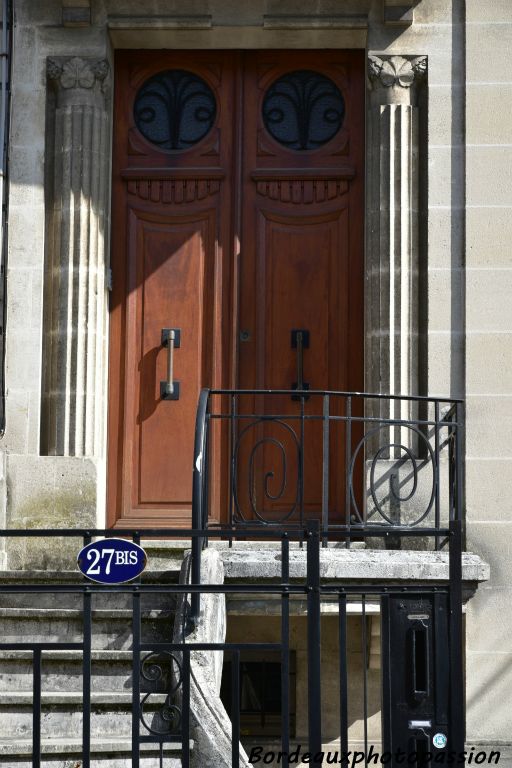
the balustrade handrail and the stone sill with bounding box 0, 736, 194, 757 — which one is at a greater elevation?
the balustrade handrail

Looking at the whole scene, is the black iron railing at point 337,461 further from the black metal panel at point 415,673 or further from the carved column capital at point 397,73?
the black metal panel at point 415,673

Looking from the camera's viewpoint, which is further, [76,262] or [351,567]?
[76,262]

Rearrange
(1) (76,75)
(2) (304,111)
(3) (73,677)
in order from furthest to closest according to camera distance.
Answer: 1. (2) (304,111)
2. (1) (76,75)
3. (3) (73,677)

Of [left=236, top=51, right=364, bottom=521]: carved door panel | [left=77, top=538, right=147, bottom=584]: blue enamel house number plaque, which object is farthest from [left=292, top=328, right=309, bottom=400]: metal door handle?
[left=77, top=538, right=147, bottom=584]: blue enamel house number plaque

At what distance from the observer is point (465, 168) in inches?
358

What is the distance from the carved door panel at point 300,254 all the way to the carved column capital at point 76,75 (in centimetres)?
110

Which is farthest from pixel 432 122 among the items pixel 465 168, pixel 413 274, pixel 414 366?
pixel 414 366

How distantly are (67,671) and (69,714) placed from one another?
0.35m

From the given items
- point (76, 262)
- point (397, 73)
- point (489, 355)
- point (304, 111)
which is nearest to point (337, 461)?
point (489, 355)

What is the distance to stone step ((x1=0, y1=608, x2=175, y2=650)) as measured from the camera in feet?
24.3

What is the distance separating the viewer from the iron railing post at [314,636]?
5621 millimetres

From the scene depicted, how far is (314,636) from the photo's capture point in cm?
569

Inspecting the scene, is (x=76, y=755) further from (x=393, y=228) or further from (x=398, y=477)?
(x=393, y=228)

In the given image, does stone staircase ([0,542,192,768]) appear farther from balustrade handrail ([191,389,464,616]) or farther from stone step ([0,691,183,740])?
balustrade handrail ([191,389,464,616])
